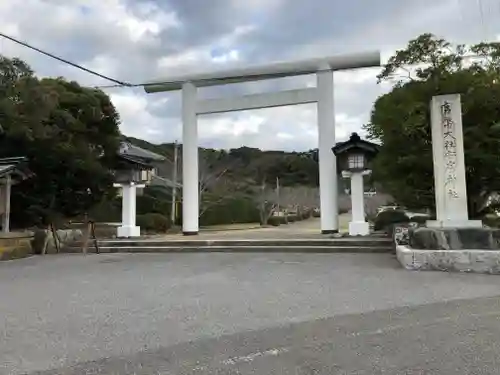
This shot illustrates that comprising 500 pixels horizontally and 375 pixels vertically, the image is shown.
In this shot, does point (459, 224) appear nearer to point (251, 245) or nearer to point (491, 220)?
point (491, 220)

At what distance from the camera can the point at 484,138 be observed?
10.6 meters

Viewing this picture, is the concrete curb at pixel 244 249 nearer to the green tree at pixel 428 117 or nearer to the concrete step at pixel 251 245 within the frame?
the concrete step at pixel 251 245

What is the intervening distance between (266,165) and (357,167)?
783 inches

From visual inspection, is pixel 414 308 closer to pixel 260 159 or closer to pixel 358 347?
pixel 358 347

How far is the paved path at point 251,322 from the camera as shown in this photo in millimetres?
3477

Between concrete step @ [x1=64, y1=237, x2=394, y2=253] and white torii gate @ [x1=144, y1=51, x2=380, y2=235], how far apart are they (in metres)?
2.95

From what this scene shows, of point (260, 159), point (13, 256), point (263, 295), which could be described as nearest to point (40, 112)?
point (13, 256)

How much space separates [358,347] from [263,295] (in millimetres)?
2435

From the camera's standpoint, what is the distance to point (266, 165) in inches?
1323

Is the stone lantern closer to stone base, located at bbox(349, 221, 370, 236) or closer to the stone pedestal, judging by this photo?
stone base, located at bbox(349, 221, 370, 236)

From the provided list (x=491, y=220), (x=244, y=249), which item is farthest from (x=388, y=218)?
(x=244, y=249)

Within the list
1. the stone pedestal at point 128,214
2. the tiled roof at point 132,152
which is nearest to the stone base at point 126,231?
the stone pedestal at point 128,214

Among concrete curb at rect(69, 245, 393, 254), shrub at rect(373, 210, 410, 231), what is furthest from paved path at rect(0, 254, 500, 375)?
shrub at rect(373, 210, 410, 231)

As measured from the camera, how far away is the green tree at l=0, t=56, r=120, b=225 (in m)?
12.9
